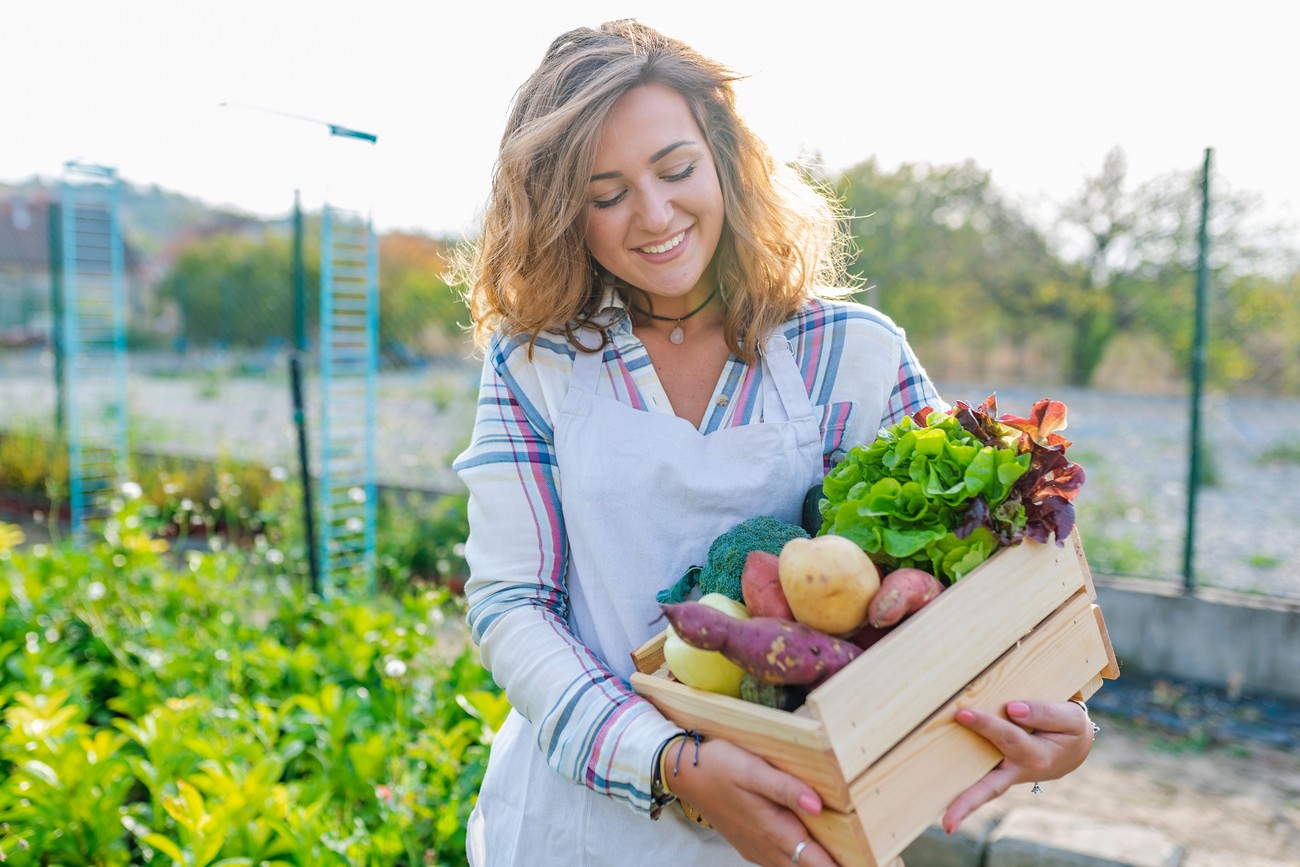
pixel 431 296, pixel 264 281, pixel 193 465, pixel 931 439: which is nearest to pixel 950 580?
pixel 931 439

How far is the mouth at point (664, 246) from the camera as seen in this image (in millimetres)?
1584

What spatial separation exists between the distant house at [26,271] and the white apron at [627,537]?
27.0m

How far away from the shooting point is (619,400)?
1.61 meters

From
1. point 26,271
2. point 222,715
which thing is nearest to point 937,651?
point 222,715

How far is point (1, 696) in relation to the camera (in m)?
3.13

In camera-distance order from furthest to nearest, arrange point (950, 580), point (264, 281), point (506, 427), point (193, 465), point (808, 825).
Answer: point (264, 281)
point (193, 465)
point (506, 427)
point (950, 580)
point (808, 825)

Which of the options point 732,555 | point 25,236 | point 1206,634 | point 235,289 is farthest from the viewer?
point 25,236

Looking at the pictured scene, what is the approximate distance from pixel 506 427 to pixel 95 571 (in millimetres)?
3626

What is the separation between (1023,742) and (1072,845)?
1.49 metres

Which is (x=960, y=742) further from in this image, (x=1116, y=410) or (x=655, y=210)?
(x=1116, y=410)

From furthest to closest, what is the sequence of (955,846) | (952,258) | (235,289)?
(235,289) < (952,258) < (955,846)

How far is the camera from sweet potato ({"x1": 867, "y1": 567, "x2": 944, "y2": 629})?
1220mm

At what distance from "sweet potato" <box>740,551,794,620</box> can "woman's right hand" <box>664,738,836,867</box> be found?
0.18m

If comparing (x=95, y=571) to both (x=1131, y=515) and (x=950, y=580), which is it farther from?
(x=1131, y=515)
